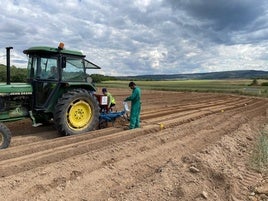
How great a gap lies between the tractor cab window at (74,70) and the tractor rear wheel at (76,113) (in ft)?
1.38

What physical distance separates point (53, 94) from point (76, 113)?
77 cm

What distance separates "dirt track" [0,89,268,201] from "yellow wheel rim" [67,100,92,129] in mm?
447

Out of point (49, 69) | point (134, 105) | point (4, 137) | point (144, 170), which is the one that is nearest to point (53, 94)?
point (49, 69)

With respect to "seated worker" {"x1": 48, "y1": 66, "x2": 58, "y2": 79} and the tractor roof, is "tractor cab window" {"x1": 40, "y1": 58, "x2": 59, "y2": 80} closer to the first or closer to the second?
"seated worker" {"x1": 48, "y1": 66, "x2": 58, "y2": 79}

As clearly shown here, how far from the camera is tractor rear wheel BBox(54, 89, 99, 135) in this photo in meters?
8.16

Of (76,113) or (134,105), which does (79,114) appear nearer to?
(76,113)

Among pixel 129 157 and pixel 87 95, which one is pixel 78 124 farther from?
pixel 129 157

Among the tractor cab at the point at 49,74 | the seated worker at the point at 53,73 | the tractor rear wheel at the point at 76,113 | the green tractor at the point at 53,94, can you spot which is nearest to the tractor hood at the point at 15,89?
the green tractor at the point at 53,94

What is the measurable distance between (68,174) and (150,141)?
2.86 meters

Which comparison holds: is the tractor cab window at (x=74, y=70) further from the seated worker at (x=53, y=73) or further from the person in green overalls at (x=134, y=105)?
the person in green overalls at (x=134, y=105)

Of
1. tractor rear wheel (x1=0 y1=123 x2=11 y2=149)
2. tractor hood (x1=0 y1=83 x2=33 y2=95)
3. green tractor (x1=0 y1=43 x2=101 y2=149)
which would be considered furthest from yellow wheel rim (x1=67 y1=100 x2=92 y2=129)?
tractor rear wheel (x1=0 y1=123 x2=11 y2=149)

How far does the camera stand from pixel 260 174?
224 inches

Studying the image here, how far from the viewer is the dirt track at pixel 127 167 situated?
468cm

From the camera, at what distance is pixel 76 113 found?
8609mm
